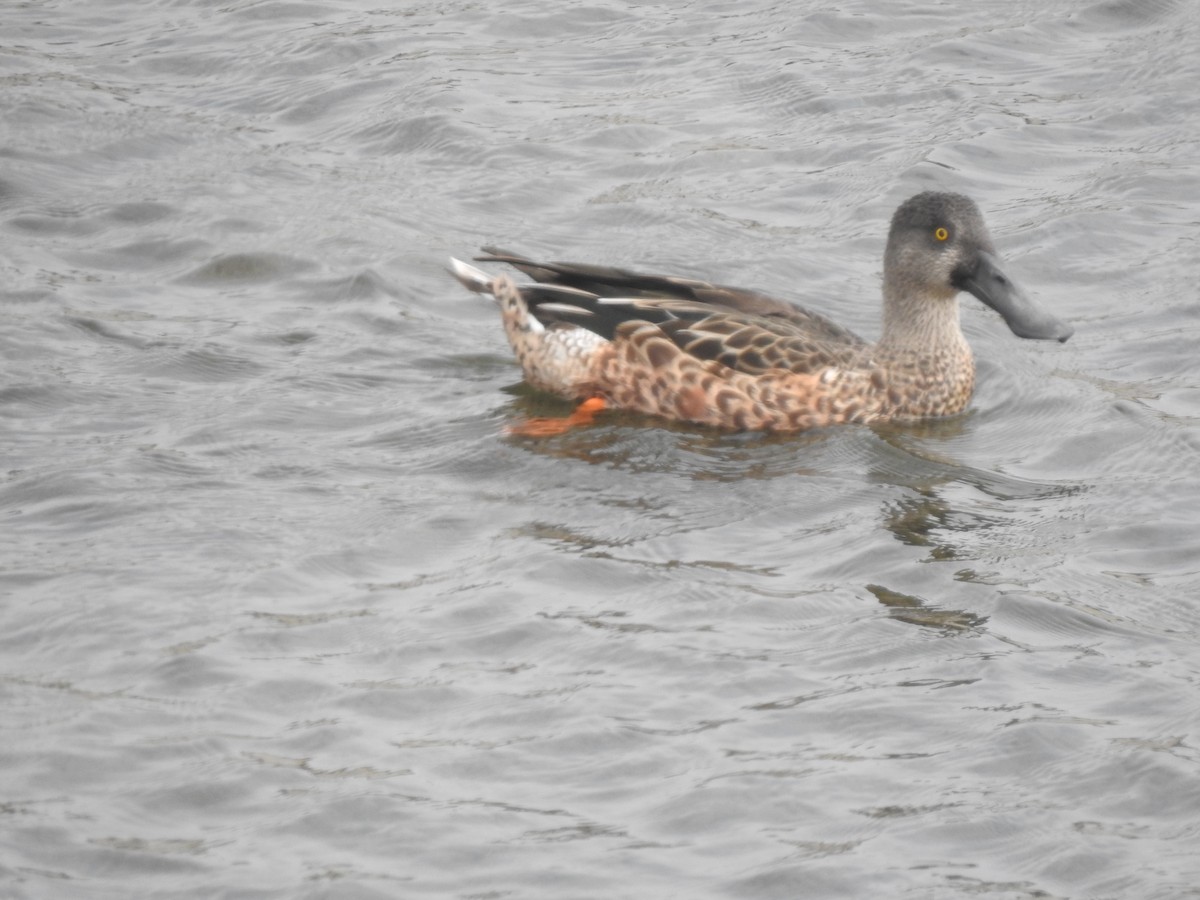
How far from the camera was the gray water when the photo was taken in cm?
620

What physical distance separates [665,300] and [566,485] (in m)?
1.46

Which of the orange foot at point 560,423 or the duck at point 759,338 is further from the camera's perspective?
the duck at point 759,338

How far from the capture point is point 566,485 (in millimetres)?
8773

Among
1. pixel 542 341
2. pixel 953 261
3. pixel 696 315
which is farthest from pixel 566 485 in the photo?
pixel 953 261

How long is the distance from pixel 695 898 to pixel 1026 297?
490 centimetres

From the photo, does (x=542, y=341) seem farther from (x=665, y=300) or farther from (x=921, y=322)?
(x=921, y=322)

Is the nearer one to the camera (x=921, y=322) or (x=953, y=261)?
(x=953, y=261)

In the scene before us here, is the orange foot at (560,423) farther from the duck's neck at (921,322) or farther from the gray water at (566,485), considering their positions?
the duck's neck at (921,322)

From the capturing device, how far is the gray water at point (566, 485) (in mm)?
6203

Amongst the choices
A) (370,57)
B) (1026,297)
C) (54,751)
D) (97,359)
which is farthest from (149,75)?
(54,751)

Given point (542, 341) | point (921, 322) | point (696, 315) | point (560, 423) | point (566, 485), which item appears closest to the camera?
point (566, 485)

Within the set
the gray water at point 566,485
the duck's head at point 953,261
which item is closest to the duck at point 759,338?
the duck's head at point 953,261

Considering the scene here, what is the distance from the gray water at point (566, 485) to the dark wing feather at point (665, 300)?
565 millimetres

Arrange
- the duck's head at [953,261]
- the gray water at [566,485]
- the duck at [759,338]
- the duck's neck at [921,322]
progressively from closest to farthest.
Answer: the gray water at [566,485], the duck at [759,338], the duck's head at [953,261], the duck's neck at [921,322]
